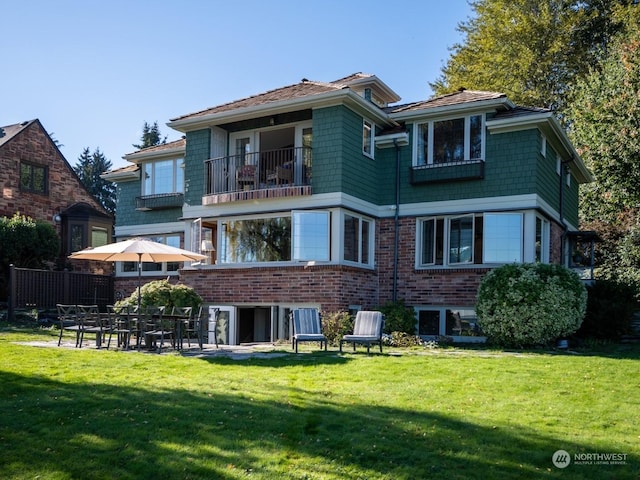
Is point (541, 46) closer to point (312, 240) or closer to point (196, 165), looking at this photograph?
point (196, 165)

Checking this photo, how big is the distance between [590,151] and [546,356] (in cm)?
1310

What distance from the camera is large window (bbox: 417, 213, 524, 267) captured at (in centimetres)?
Answer: 1634

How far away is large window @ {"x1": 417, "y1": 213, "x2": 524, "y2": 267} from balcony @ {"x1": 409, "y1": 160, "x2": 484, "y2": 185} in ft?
3.31

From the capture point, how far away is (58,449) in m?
6.29

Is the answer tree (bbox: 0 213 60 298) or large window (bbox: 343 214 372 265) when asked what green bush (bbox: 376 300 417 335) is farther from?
tree (bbox: 0 213 60 298)

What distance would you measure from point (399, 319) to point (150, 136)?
40016mm

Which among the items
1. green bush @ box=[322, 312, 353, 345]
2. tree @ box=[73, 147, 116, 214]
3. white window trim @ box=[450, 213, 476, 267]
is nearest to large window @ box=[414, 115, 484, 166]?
white window trim @ box=[450, 213, 476, 267]

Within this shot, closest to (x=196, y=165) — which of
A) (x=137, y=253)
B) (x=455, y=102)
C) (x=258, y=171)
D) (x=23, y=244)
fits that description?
(x=258, y=171)

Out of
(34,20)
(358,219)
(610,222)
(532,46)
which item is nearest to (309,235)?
(358,219)

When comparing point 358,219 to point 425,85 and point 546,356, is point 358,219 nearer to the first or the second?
point 546,356

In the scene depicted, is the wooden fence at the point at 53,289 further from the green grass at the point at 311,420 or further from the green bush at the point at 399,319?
the green bush at the point at 399,319

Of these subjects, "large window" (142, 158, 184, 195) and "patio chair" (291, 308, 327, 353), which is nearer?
"patio chair" (291, 308, 327, 353)

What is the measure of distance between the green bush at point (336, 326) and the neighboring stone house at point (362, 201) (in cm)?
76

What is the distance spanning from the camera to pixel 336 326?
1512cm
